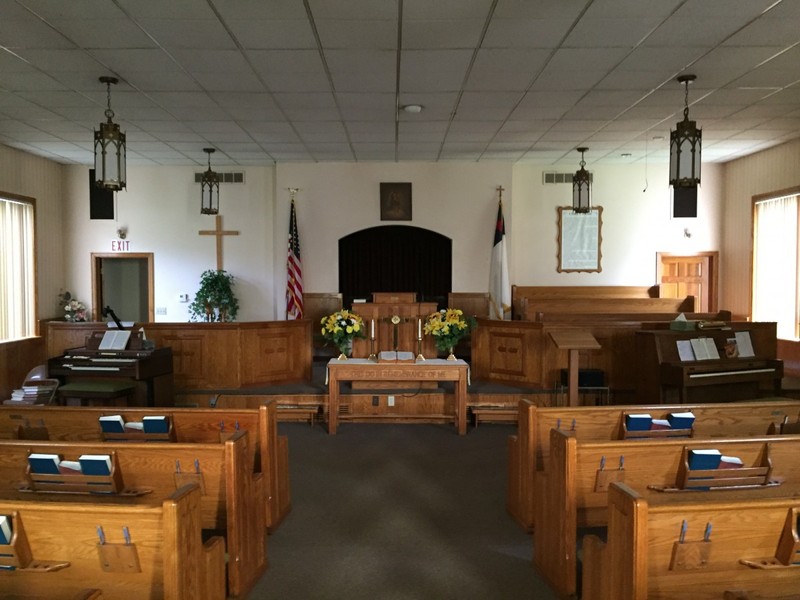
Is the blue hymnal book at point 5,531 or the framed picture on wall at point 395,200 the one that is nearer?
the blue hymnal book at point 5,531

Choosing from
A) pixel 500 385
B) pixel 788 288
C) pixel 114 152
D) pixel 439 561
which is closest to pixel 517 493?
pixel 439 561

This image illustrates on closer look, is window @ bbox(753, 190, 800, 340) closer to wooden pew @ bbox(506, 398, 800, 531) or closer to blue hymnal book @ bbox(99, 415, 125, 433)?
wooden pew @ bbox(506, 398, 800, 531)

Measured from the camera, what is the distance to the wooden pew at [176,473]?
264cm

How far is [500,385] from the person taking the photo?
641cm

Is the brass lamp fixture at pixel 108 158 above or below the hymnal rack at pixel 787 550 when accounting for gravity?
above

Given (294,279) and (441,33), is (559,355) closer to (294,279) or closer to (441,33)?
(441,33)

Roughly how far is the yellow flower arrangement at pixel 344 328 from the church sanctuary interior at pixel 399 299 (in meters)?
0.04

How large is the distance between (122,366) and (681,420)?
4.95 meters

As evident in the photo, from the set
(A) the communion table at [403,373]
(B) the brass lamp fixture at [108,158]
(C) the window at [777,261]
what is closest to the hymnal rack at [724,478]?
(A) the communion table at [403,373]

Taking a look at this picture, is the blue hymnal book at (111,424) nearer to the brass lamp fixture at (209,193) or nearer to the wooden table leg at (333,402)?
the wooden table leg at (333,402)

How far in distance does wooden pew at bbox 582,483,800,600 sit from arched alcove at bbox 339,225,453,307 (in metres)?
7.66

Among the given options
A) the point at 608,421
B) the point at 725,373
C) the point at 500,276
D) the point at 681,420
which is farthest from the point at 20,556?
the point at 500,276

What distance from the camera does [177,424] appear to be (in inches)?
133

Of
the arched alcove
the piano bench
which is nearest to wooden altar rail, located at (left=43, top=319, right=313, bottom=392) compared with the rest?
the piano bench
